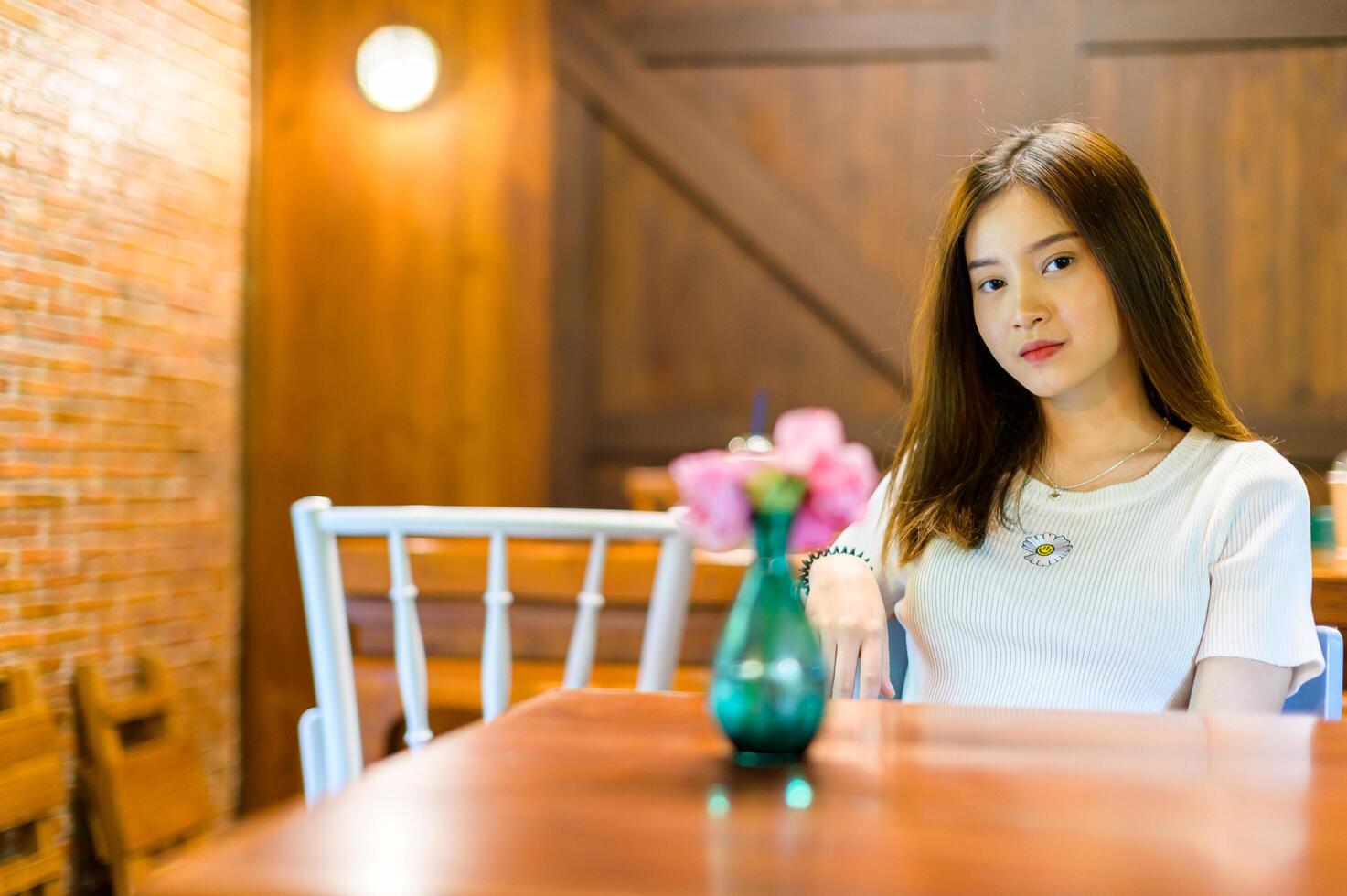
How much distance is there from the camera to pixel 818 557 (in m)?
1.38

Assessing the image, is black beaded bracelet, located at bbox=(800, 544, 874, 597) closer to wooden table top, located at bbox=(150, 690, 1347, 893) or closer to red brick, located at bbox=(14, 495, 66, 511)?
wooden table top, located at bbox=(150, 690, 1347, 893)

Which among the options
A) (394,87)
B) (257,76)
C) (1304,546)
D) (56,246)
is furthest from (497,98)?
(1304,546)

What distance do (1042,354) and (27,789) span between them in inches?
96.4

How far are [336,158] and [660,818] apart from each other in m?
3.82

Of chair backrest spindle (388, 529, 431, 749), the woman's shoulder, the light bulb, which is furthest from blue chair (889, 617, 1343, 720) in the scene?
the light bulb

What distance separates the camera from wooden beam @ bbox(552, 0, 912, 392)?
394 cm

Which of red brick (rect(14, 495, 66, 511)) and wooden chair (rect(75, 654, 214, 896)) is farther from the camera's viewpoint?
wooden chair (rect(75, 654, 214, 896))

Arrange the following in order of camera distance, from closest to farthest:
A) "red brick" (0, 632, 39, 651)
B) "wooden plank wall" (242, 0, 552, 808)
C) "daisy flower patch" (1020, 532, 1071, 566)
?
"daisy flower patch" (1020, 532, 1071, 566) → "red brick" (0, 632, 39, 651) → "wooden plank wall" (242, 0, 552, 808)

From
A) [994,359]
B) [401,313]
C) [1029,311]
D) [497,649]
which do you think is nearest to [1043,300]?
[1029,311]

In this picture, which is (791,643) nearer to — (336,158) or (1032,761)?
(1032,761)

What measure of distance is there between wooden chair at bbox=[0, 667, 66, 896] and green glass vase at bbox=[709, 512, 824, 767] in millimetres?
2512

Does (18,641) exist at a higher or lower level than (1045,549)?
lower

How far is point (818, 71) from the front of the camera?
399cm

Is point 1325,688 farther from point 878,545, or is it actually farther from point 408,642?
point 408,642
